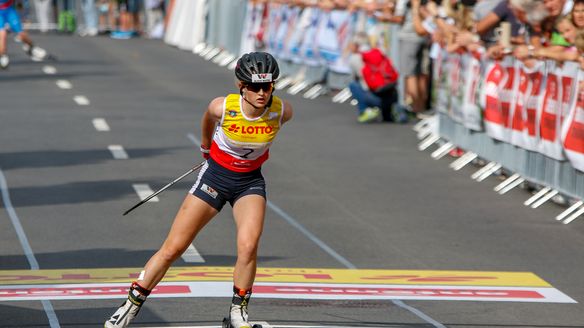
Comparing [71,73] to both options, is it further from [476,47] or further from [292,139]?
[476,47]

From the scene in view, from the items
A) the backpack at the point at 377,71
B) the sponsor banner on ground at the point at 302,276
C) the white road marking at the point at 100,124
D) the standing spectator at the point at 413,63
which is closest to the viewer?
the sponsor banner on ground at the point at 302,276

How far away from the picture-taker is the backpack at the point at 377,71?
22.5 m

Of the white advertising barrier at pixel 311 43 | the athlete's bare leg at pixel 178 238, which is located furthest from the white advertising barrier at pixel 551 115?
the white advertising barrier at pixel 311 43

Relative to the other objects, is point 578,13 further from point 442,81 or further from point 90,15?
point 90,15

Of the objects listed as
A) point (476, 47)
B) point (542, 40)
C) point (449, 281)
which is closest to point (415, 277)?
point (449, 281)

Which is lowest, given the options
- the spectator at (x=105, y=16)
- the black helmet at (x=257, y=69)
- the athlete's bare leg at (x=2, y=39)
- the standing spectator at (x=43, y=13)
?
the standing spectator at (x=43, y=13)

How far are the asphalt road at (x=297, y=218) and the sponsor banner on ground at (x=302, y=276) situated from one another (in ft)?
0.62

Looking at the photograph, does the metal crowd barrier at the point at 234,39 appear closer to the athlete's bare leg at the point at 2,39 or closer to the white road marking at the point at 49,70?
the white road marking at the point at 49,70

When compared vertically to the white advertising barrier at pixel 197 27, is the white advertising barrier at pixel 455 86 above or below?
above

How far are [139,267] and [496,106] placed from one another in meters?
6.71

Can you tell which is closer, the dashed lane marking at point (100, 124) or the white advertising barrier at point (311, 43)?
the dashed lane marking at point (100, 124)

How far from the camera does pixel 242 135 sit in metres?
9.04

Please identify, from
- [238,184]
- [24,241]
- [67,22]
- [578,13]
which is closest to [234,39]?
[67,22]

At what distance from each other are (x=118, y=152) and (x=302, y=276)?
823cm
